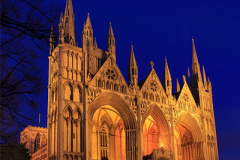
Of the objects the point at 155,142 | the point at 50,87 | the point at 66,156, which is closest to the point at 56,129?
the point at 66,156

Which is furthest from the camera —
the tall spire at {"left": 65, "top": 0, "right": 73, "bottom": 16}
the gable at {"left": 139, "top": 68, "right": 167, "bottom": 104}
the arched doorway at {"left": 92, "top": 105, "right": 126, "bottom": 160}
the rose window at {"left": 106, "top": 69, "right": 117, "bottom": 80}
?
the arched doorway at {"left": 92, "top": 105, "right": 126, "bottom": 160}

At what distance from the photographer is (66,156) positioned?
29.3 metres

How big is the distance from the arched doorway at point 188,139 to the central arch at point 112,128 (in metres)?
7.98

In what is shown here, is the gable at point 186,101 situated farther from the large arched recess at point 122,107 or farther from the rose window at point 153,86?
the large arched recess at point 122,107

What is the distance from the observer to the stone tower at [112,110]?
1212 inches

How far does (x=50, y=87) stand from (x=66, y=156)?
24.9 ft

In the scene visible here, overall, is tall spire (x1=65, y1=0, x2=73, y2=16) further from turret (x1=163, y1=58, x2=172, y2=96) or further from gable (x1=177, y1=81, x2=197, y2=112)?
gable (x1=177, y1=81, x2=197, y2=112)

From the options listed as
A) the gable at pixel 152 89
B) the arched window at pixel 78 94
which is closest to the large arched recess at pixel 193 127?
the gable at pixel 152 89

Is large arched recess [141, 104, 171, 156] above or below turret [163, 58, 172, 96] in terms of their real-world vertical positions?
below

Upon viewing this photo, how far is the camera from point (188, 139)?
43.5m

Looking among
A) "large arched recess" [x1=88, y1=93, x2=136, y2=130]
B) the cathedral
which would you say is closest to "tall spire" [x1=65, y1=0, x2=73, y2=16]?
the cathedral

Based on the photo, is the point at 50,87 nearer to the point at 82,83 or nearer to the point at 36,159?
the point at 82,83

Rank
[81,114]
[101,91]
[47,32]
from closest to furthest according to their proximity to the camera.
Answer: [47,32] < [81,114] < [101,91]

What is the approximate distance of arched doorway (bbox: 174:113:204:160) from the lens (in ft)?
138
